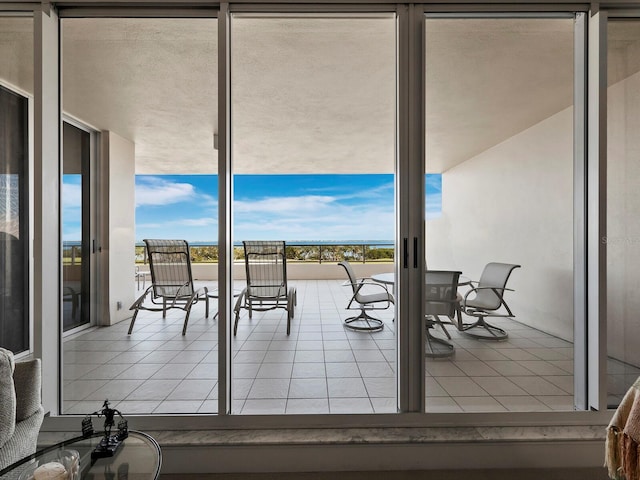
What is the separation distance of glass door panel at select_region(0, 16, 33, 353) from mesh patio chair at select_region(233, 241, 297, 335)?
1425 mm

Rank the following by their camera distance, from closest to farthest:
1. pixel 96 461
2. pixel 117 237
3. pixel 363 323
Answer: pixel 96 461 < pixel 117 237 < pixel 363 323

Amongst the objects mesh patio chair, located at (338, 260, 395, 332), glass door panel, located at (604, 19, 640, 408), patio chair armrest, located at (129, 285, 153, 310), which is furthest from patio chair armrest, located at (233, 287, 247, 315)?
glass door panel, located at (604, 19, 640, 408)

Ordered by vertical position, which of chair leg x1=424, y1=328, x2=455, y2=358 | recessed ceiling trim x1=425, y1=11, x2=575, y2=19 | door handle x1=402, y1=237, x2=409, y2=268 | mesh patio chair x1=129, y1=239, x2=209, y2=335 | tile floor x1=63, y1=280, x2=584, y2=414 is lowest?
tile floor x1=63, y1=280, x2=584, y2=414

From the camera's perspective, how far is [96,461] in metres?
1.23

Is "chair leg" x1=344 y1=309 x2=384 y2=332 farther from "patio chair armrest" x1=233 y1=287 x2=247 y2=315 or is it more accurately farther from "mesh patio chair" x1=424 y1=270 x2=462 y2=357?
"patio chair armrest" x1=233 y1=287 x2=247 y2=315

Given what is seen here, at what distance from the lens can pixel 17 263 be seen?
2.17 meters

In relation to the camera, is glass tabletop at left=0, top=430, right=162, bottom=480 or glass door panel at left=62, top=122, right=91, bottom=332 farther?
glass door panel at left=62, top=122, right=91, bottom=332

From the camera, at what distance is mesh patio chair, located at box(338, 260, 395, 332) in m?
2.30

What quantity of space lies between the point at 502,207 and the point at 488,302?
2.00ft

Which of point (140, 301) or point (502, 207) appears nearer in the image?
point (502, 207)

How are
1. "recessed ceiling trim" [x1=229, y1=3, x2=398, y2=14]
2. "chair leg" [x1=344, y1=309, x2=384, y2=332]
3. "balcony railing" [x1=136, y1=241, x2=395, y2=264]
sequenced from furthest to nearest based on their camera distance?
"chair leg" [x1=344, y1=309, x2=384, y2=332] → "balcony railing" [x1=136, y1=241, x2=395, y2=264] → "recessed ceiling trim" [x1=229, y1=3, x2=398, y2=14]

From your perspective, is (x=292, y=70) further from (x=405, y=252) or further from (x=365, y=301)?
(x=365, y=301)

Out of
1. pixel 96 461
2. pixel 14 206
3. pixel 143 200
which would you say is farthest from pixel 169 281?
pixel 96 461

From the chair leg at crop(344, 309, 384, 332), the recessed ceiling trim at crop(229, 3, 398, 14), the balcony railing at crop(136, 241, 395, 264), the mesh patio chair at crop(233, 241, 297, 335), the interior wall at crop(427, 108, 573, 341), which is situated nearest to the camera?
the recessed ceiling trim at crop(229, 3, 398, 14)
